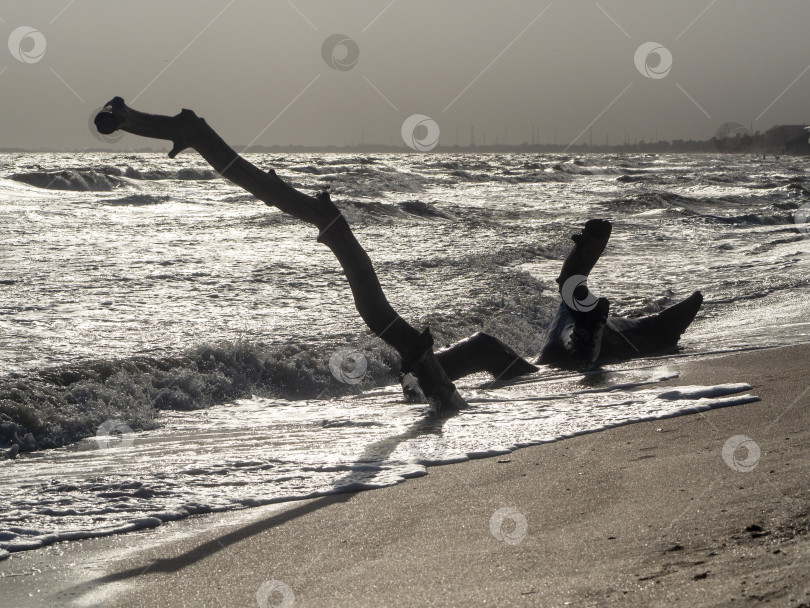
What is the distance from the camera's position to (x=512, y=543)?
10.7 ft

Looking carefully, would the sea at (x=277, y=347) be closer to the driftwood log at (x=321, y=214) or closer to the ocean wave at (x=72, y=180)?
the driftwood log at (x=321, y=214)

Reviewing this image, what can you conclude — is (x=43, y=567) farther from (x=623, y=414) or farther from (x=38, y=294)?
(x=38, y=294)

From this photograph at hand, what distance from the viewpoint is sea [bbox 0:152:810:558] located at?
5.00m

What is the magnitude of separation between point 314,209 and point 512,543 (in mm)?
3307

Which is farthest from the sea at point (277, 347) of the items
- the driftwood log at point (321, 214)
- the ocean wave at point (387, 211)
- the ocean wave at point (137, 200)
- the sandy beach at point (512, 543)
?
the ocean wave at point (137, 200)

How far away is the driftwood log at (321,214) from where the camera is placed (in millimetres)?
5445

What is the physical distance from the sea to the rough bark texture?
29 cm

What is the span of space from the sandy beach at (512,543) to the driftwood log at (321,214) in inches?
68.1

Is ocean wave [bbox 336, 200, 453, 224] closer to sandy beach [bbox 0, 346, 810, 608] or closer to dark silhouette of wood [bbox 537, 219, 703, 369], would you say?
dark silhouette of wood [bbox 537, 219, 703, 369]

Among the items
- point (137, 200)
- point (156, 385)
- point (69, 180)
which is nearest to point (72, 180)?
point (69, 180)

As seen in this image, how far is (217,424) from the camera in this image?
6781 mm

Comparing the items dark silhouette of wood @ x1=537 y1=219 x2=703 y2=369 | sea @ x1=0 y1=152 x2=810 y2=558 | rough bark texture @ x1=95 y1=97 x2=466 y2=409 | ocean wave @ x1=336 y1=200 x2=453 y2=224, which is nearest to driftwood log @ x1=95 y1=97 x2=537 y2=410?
rough bark texture @ x1=95 y1=97 x2=466 y2=409

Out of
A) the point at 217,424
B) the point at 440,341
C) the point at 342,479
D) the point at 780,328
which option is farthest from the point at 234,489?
the point at 780,328

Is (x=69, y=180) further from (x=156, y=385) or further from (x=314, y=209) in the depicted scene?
(x=314, y=209)
